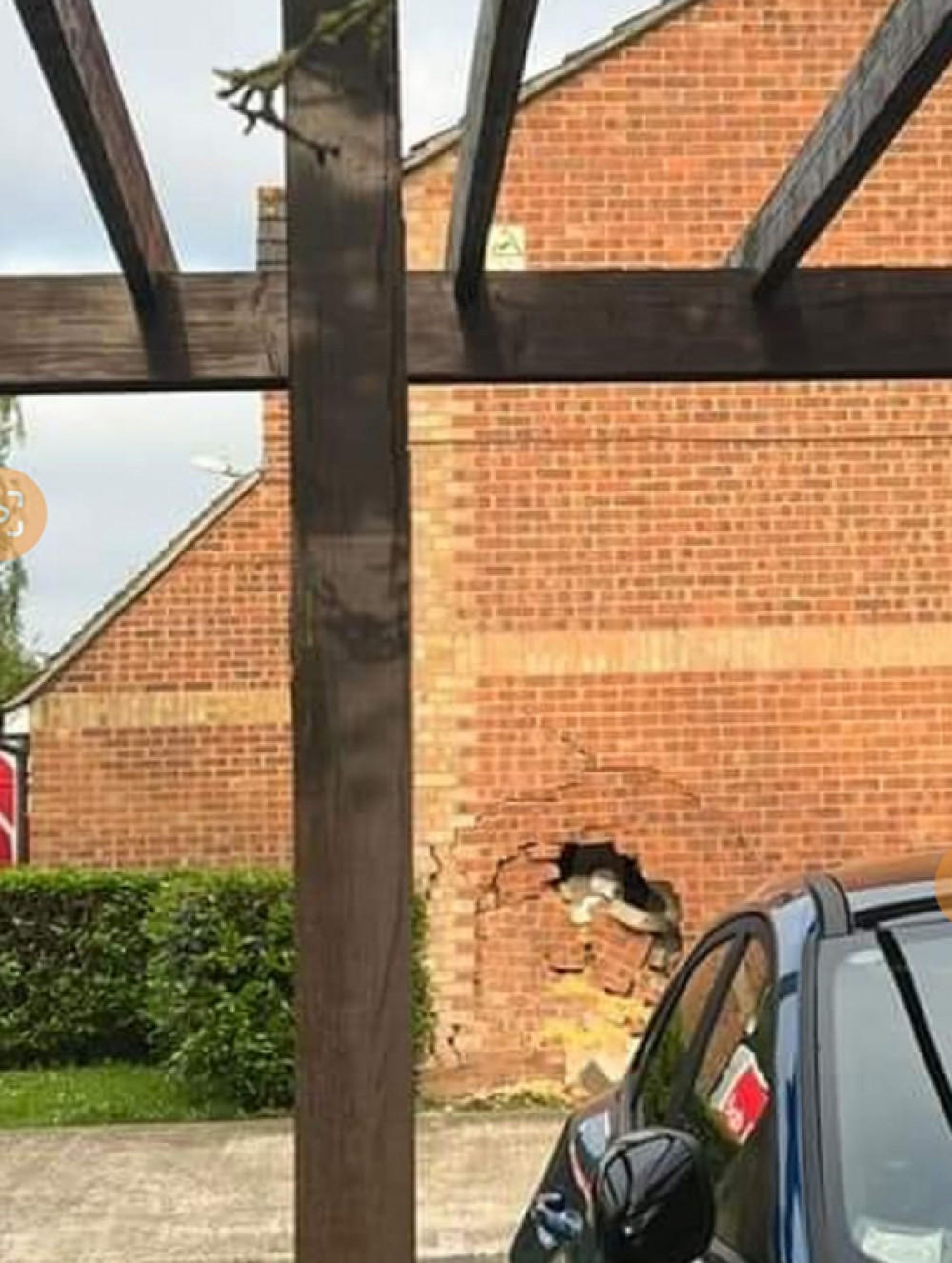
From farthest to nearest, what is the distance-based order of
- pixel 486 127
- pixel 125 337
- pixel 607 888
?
pixel 607 888
pixel 125 337
pixel 486 127

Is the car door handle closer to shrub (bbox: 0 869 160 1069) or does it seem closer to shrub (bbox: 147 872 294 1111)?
shrub (bbox: 147 872 294 1111)

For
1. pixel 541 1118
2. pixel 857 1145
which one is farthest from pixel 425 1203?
A: pixel 857 1145

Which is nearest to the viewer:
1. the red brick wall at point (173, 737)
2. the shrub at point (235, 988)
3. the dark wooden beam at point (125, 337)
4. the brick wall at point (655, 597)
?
the dark wooden beam at point (125, 337)

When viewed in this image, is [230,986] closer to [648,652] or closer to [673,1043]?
[648,652]

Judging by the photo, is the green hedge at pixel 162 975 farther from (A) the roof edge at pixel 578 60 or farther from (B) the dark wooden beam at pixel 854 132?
(B) the dark wooden beam at pixel 854 132

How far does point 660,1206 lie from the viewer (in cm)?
274

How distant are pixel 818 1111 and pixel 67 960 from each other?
34.3 ft

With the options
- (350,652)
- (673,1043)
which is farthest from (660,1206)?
(350,652)

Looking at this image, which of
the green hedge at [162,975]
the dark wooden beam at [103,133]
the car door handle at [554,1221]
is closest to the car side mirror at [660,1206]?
the car door handle at [554,1221]

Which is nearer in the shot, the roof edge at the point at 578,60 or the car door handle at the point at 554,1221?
the car door handle at the point at 554,1221

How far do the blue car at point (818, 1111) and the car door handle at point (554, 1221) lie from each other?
0.38 feet

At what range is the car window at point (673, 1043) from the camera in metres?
3.83

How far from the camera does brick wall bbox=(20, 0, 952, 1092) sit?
1095 cm

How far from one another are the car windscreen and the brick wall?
7862 mm
